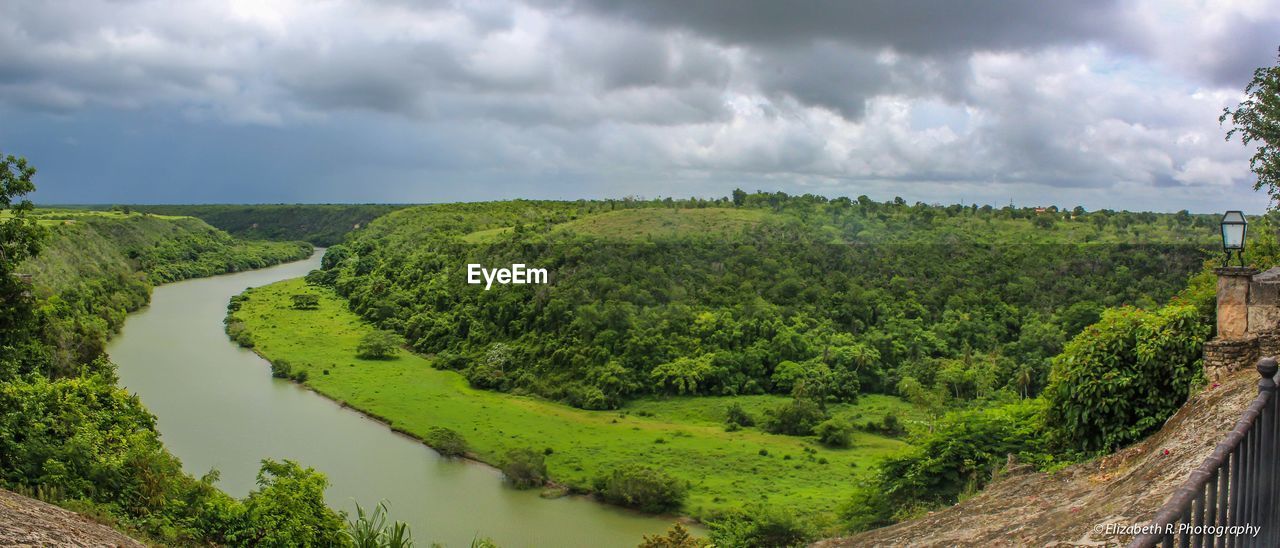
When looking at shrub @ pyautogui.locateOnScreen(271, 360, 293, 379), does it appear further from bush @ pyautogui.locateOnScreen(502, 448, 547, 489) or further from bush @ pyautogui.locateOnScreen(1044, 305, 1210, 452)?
bush @ pyautogui.locateOnScreen(1044, 305, 1210, 452)

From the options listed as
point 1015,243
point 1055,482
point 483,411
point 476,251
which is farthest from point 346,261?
point 1055,482

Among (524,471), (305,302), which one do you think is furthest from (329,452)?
(305,302)

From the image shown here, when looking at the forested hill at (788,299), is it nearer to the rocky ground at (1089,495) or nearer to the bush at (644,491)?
the bush at (644,491)

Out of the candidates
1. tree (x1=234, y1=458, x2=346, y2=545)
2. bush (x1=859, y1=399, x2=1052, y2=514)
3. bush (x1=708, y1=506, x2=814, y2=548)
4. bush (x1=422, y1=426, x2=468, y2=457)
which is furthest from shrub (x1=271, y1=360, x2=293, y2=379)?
bush (x1=859, y1=399, x2=1052, y2=514)

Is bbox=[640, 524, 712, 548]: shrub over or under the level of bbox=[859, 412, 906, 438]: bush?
over

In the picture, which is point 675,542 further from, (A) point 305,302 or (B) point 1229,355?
(A) point 305,302

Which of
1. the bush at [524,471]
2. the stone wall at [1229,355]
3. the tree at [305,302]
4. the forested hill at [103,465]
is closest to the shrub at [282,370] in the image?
the tree at [305,302]
